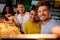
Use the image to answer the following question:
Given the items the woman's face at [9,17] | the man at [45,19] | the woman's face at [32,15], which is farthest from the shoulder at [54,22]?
the woman's face at [9,17]

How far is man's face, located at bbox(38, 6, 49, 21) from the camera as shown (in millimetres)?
850

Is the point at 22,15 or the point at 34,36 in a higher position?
the point at 22,15

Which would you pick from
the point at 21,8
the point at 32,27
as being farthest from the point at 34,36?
the point at 21,8

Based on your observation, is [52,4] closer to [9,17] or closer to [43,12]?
[43,12]

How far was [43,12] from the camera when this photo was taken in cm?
85

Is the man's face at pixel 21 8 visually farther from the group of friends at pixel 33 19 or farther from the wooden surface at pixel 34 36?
the wooden surface at pixel 34 36

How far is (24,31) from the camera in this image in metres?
0.86

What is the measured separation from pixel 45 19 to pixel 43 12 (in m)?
0.04

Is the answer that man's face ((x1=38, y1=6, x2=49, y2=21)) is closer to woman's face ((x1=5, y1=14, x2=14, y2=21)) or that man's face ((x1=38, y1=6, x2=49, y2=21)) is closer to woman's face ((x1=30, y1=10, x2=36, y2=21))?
woman's face ((x1=30, y1=10, x2=36, y2=21))

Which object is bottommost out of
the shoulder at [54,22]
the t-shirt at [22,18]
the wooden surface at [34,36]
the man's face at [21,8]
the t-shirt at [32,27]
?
the wooden surface at [34,36]

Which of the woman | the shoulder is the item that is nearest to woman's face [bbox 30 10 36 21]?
the woman

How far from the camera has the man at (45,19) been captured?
85 centimetres

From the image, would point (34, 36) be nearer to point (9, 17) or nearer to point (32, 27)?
point (32, 27)

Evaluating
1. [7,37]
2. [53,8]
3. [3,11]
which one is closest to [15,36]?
[7,37]
